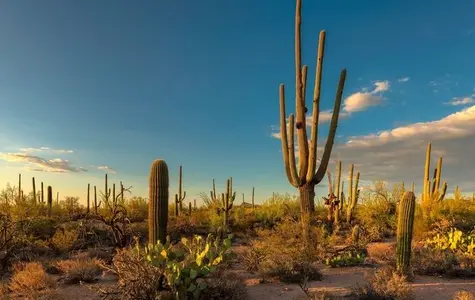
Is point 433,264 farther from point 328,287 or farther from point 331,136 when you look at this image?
point 331,136

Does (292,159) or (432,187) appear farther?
(432,187)

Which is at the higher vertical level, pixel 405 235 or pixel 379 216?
pixel 405 235

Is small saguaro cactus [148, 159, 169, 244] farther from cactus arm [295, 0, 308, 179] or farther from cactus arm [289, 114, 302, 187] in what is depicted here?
cactus arm [295, 0, 308, 179]

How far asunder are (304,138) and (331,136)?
2.35 feet

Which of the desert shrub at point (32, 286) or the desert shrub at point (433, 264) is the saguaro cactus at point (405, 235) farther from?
the desert shrub at point (32, 286)

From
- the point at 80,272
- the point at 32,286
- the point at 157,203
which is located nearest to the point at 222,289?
the point at 157,203

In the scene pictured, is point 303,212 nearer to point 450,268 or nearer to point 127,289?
point 450,268

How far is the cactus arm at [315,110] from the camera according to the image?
10835 mm

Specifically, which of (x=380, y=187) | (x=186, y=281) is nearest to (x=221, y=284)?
(x=186, y=281)

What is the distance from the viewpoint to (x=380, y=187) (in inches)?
719

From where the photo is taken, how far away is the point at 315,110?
1124 cm

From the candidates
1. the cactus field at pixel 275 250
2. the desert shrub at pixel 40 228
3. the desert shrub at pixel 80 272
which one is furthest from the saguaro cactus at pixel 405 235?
the desert shrub at pixel 40 228

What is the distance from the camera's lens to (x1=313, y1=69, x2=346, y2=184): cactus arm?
35.9ft

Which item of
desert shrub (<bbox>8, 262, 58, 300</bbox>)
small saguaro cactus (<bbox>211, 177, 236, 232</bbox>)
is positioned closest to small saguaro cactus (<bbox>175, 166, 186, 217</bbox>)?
small saguaro cactus (<bbox>211, 177, 236, 232</bbox>)
